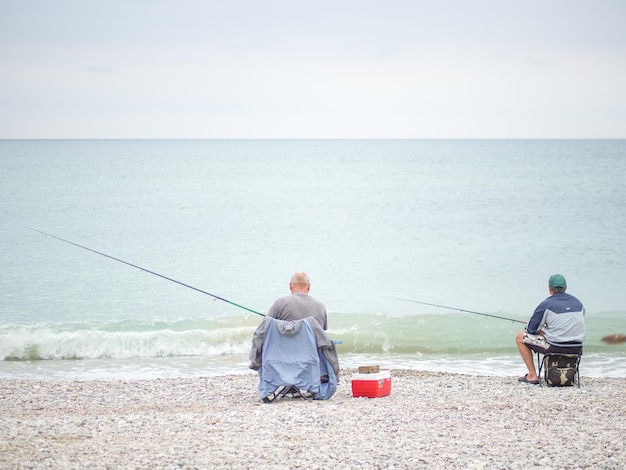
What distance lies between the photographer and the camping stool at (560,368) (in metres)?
7.94

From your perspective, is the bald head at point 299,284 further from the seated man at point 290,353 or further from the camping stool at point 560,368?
the camping stool at point 560,368

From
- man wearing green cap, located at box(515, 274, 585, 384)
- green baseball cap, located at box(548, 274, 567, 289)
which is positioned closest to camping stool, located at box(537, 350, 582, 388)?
man wearing green cap, located at box(515, 274, 585, 384)

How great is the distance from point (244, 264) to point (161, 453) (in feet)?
51.4

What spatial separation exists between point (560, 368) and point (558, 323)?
1.73 feet

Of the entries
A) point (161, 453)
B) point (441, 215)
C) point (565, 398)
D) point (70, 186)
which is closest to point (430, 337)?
point (565, 398)

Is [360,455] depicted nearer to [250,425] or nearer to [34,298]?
[250,425]

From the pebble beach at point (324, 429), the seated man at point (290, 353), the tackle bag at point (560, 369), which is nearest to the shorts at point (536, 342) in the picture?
the tackle bag at point (560, 369)

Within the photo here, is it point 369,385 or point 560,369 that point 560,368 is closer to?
point 560,369

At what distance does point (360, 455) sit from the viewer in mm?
5367

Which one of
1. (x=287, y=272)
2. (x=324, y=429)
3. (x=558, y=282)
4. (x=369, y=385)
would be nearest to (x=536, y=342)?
(x=558, y=282)

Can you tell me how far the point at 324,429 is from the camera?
6.03 m

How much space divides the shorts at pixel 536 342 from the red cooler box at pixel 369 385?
60.9 inches

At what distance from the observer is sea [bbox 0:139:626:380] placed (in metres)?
11.9

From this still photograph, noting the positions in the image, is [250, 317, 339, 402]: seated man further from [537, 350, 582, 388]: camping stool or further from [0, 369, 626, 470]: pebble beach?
[537, 350, 582, 388]: camping stool
